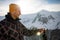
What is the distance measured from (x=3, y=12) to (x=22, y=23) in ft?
0.78

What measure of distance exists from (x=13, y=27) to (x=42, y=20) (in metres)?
0.32

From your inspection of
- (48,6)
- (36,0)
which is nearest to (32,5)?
(36,0)

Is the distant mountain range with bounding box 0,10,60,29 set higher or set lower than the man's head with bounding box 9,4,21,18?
lower

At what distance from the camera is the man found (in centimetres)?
131

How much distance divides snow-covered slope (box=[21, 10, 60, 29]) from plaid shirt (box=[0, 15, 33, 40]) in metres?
0.06

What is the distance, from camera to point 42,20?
4.54 ft

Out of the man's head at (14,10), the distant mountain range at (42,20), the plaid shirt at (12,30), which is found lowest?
the plaid shirt at (12,30)

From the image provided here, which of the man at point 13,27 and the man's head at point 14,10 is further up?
the man's head at point 14,10

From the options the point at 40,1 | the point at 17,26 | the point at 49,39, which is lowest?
the point at 49,39

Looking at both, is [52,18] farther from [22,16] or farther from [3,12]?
[3,12]

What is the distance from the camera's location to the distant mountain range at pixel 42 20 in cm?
137

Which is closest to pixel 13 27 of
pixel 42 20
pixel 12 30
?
pixel 12 30

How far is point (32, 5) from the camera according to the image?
1.40m

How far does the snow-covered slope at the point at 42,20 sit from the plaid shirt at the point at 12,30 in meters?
0.06
